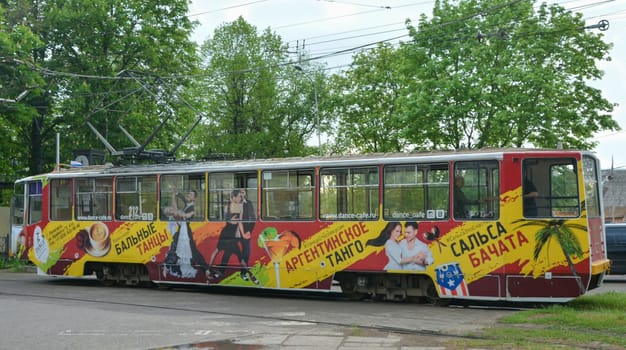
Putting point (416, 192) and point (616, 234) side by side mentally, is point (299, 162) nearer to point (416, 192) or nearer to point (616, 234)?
point (416, 192)

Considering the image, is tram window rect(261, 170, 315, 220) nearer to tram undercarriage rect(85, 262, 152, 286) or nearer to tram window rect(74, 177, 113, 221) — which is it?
A: tram undercarriage rect(85, 262, 152, 286)

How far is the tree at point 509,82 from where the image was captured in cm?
3494

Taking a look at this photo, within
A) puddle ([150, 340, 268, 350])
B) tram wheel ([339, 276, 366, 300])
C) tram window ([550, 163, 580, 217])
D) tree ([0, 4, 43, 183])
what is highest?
tree ([0, 4, 43, 183])

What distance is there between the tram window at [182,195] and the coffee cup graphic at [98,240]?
6.32 ft

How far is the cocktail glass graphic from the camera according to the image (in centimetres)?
1798

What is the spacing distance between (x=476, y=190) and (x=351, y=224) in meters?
2.63

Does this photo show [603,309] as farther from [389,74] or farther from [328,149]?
[328,149]

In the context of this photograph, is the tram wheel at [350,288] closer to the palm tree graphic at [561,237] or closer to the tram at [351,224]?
the tram at [351,224]

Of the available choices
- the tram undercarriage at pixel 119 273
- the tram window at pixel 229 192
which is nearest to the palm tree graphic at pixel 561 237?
the tram window at pixel 229 192

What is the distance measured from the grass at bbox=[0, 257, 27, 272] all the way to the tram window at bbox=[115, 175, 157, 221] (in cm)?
972

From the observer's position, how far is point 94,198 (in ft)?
70.3

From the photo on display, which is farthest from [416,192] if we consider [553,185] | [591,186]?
[591,186]

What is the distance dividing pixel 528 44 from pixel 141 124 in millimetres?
16157

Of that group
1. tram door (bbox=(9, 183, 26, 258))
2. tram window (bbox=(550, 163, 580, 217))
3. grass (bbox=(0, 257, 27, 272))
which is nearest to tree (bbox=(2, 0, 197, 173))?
grass (bbox=(0, 257, 27, 272))
